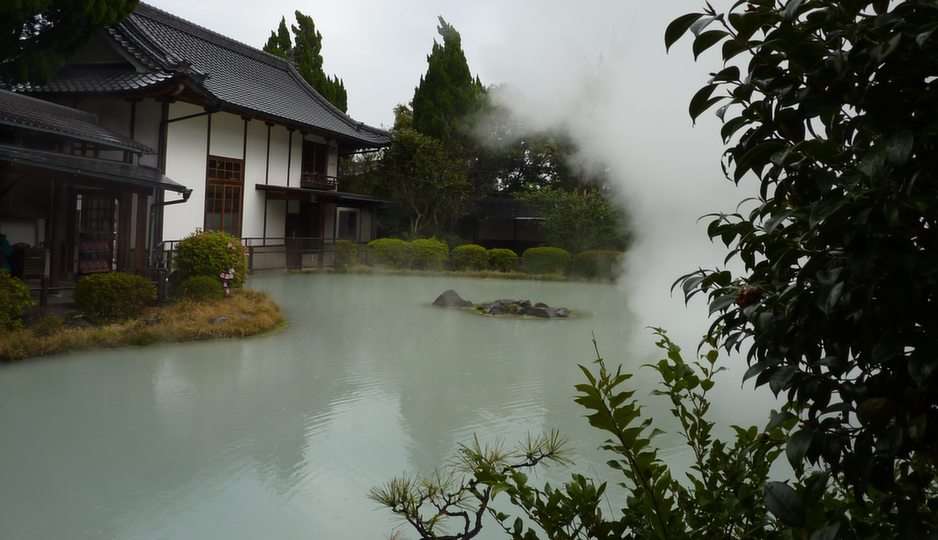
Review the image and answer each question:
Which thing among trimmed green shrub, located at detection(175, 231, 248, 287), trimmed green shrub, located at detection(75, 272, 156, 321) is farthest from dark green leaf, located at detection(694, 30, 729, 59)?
trimmed green shrub, located at detection(175, 231, 248, 287)

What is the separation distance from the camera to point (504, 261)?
23594 millimetres

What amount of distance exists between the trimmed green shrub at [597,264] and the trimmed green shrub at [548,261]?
1.18 ft

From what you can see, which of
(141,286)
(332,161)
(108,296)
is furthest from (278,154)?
(108,296)

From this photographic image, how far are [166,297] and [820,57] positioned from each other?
11097 millimetres

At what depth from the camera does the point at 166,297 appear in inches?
440

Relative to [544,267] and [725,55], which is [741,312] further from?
[544,267]

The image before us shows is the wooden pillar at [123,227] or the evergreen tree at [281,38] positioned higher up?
the evergreen tree at [281,38]

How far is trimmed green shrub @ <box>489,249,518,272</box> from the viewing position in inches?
928

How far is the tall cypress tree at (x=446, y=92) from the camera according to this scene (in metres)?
27.6

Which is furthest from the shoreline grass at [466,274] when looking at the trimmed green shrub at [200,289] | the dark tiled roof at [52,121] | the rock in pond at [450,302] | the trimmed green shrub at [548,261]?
the trimmed green shrub at [200,289]

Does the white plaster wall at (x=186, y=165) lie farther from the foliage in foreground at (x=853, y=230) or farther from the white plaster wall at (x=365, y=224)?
the foliage in foreground at (x=853, y=230)

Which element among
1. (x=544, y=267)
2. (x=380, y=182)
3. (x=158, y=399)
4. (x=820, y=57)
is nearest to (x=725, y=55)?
(x=820, y=57)

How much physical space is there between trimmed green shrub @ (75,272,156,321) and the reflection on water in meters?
1.17

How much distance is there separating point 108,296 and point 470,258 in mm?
14807
